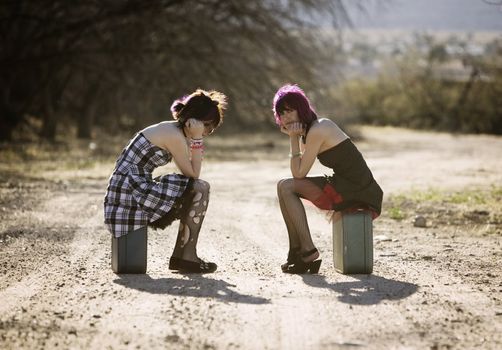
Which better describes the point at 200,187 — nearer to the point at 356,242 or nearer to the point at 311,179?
the point at 311,179

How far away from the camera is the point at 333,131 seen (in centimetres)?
688

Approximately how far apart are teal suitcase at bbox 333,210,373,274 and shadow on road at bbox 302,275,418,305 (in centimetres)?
9

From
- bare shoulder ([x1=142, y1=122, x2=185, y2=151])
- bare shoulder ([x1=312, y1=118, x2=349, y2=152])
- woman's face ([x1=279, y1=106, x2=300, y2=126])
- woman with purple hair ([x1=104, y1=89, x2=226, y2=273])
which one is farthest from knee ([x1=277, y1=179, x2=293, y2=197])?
bare shoulder ([x1=142, y1=122, x2=185, y2=151])

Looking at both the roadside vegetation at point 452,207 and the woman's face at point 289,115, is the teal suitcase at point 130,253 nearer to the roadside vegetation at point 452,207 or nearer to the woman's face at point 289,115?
the woman's face at point 289,115

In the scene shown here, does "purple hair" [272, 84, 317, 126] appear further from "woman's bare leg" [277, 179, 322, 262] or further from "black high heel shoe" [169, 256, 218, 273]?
"black high heel shoe" [169, 256, 218, 273]

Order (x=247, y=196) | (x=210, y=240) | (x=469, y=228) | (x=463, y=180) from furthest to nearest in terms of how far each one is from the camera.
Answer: (x=463, y=180)
(x=247, y=196)
(x=469, y=228)
(x=210, y=240)

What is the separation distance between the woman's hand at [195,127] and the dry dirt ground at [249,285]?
994mm

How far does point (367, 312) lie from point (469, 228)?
516 cm

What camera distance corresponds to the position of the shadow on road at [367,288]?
5.83m

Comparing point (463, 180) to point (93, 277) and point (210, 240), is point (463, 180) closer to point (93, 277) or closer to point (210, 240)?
point (210, 240)

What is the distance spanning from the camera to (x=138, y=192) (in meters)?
6.70

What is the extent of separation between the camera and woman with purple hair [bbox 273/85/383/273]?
6824 mm

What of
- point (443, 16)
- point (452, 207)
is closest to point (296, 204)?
point (452, 207)

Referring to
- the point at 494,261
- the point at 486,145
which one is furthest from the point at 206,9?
the point at 494,261
